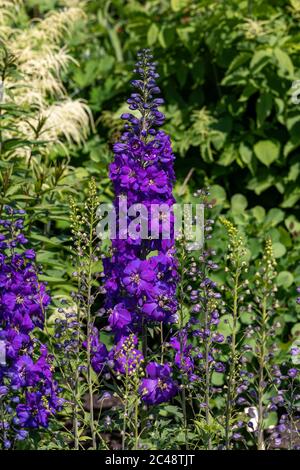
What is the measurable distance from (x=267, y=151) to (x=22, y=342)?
2825 mm

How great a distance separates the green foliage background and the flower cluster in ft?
5.51

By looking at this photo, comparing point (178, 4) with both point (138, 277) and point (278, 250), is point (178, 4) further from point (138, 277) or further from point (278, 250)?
point (138, 277)

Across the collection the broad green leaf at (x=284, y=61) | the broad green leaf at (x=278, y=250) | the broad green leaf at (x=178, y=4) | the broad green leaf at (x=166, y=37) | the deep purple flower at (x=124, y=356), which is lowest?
the deep purple flower at (x=124, y=356)

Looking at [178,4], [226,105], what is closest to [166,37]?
[178,4]

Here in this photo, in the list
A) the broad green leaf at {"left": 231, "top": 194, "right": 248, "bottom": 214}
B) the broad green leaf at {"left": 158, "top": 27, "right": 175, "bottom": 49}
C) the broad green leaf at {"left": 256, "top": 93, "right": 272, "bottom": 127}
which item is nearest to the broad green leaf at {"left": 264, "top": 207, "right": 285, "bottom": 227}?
the broad green leaf at {"left": 231, "top": 194, "right": 248, "bottom": 214}

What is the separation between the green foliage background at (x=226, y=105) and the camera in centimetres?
560

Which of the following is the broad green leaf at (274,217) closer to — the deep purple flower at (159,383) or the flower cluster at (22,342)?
the deep purple flower at (159,383)

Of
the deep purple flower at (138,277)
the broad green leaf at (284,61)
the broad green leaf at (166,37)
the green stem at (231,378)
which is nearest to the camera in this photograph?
the green stem at (231,378)

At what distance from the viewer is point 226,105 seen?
6.03 metres

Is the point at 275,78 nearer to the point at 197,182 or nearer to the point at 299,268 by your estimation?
the point at 197,182

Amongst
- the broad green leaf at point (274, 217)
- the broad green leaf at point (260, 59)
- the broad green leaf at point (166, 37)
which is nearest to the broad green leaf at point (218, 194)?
the broad green leaf at point (274, 217)

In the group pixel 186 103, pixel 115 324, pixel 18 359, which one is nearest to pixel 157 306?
pixel 115 324
